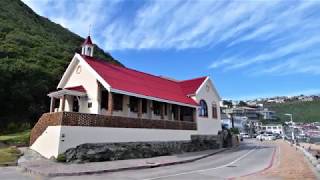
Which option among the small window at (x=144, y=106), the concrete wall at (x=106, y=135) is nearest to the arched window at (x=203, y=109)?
the concrete wall at (x=106, y=135)

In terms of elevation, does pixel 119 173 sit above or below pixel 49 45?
below

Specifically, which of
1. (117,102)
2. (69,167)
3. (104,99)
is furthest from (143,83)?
(69,167)

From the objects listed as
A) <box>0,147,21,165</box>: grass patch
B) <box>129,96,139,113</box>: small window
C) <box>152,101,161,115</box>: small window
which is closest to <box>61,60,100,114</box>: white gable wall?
<box>129,96,139,113</box>: small window

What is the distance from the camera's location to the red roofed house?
883 inches

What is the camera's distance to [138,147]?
26.6 m

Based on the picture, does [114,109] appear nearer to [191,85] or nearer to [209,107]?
[191,85]

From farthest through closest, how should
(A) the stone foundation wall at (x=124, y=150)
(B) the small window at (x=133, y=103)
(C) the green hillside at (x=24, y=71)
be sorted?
(C) the green hillside at (x=24, y=71), (B) the small window at (x=133, y=103), (A) the stone foundation wall at (x=124, y=150)

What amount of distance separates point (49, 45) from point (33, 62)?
49.5 ft

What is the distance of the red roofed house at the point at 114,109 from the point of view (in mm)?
22422

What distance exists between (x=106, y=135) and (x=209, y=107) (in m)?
19.6

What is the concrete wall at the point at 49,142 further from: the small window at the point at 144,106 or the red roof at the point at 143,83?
the small window at the point at 144,106

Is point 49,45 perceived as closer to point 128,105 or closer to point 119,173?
point 128,105

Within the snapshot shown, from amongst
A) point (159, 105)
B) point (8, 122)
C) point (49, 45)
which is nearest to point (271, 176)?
point (159, 105)

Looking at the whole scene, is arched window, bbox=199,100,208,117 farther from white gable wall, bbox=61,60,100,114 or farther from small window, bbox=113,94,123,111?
white gable wall, bbox=61,60,100,114
